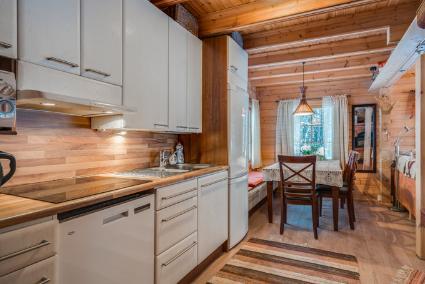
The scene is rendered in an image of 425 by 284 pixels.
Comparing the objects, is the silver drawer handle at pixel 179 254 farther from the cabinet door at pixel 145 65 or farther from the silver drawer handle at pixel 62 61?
the silver drawer handle at pixel 62 61

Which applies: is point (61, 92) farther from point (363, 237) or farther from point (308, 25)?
point (363, 237)

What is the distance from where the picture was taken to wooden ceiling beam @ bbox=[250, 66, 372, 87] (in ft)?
15.4

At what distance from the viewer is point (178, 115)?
242 cm

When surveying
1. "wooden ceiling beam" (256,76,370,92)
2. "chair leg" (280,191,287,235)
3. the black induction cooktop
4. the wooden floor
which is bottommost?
the wooden floor

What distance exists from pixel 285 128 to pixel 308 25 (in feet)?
9.33

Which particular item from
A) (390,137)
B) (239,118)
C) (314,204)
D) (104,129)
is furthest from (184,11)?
(390,137)

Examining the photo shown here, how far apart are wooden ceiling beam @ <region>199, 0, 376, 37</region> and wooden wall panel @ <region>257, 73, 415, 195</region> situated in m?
3.05

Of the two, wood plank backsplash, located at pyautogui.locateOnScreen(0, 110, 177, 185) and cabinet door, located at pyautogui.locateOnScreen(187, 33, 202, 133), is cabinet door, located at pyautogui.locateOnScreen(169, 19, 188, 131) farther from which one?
wood plank backsplash, located at pyautogui.locateOnScreen(0, 110, 177, 185)

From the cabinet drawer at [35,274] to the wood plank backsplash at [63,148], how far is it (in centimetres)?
66

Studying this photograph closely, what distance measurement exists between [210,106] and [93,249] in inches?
73.7

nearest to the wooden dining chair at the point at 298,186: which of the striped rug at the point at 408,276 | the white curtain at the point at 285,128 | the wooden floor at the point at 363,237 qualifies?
the wooden floor at the point at 363,237

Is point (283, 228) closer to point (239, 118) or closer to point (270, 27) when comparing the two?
point (239, 118)

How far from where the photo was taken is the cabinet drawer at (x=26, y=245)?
0.92 meters

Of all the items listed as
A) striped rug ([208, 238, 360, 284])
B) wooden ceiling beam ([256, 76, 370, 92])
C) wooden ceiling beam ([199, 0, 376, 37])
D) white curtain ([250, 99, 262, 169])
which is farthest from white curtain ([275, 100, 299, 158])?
wooden ceiling beam ([199, 0, 376, 37])
